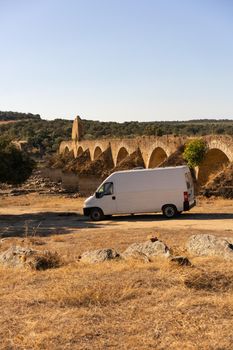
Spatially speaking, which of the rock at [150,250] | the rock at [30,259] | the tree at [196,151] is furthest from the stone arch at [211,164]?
the rock at [30,259]

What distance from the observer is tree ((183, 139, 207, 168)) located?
25.5m

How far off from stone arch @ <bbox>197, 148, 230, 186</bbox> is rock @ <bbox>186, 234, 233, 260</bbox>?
1715 cm

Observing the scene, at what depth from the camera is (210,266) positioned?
23.2ft

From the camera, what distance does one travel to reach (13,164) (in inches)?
924

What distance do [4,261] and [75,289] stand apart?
2.80m

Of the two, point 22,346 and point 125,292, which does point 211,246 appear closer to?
point 125,292

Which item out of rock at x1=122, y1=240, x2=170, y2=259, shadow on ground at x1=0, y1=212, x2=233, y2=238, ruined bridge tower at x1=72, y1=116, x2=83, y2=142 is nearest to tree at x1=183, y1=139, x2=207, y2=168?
shadow on ground at x1=0, y1=212, x2=233, y2=238

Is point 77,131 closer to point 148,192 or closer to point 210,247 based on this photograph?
point 148,192

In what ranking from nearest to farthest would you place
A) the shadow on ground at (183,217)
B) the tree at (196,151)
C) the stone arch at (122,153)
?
the shadow on ground at (183,217), the tree at (196,151), the stone arch at (122,153)

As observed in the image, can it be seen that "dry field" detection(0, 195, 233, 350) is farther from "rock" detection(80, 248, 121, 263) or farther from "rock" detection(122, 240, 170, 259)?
"rock" detection(122, 240, 170, 259)

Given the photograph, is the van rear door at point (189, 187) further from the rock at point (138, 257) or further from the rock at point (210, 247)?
the rock at point (138, 257)

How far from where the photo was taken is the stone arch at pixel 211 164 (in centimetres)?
2602

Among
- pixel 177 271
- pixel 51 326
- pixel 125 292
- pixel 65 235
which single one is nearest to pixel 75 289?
pixel 125 292

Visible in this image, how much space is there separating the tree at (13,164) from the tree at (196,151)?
28.3ft
